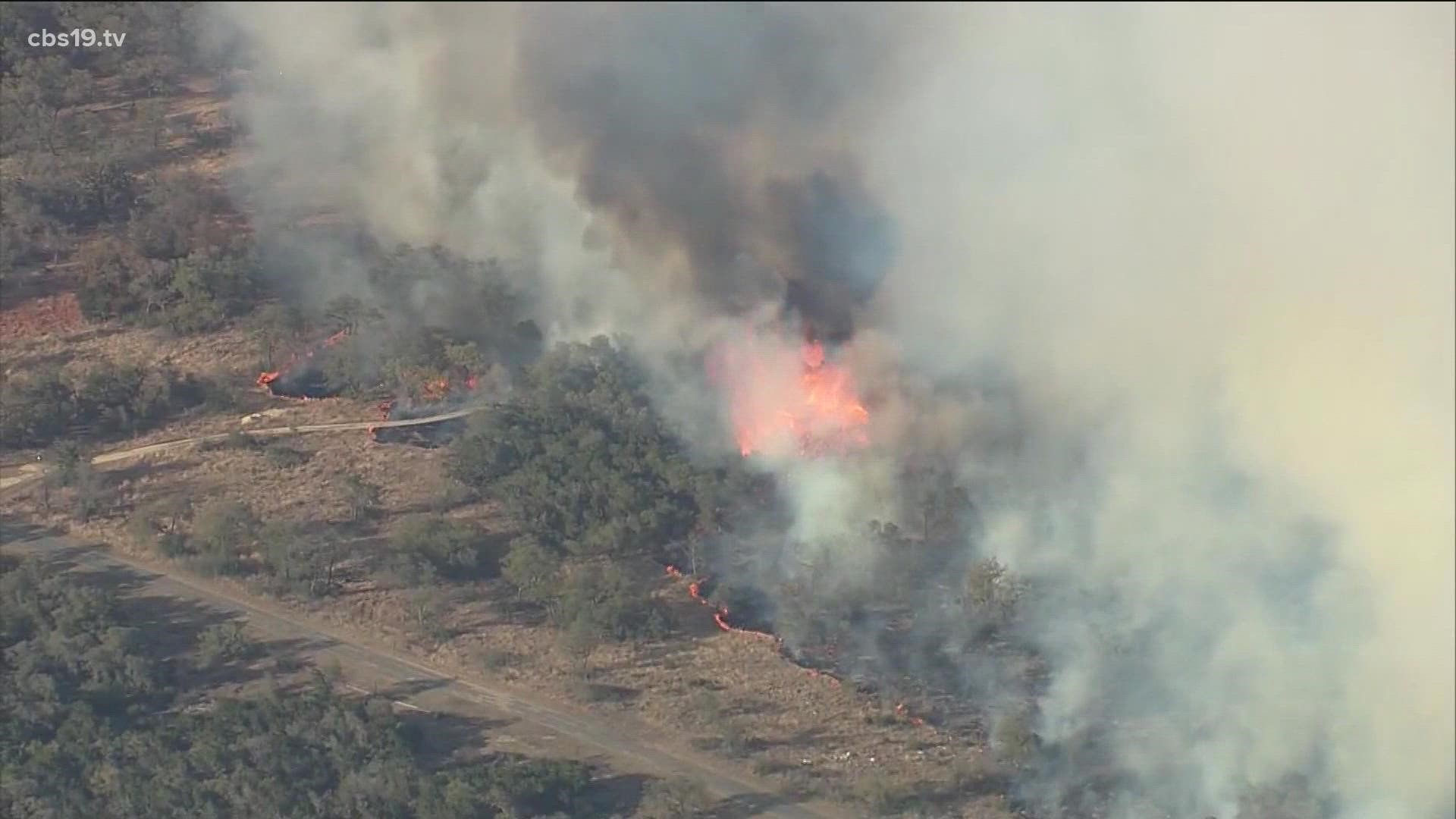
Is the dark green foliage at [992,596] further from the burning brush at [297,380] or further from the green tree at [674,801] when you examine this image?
the burning brush at [297,380]

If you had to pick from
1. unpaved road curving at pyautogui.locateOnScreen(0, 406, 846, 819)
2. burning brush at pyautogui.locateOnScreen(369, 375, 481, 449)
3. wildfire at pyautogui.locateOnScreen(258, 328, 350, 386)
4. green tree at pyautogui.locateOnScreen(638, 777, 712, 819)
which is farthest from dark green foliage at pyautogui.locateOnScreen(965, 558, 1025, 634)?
wildfire at pyautogui.locateOnScreen(258, 328, 350, 386)

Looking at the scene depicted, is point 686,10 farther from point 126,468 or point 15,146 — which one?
point 15,146

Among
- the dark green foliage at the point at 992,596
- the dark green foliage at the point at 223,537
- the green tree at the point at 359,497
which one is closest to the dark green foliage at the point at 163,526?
the dark green foliage at the point at 223,537

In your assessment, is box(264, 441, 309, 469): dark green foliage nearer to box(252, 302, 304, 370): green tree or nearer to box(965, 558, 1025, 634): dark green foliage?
box(252, 302, 304, 370): green tree

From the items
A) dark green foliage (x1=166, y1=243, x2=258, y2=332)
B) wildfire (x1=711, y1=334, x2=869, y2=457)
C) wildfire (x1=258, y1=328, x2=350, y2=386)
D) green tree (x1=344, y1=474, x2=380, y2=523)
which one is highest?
dark green foliage (x1=166, y1=243, x2=258, y2=332)

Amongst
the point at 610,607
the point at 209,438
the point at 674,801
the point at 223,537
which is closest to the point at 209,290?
the point at 209,438

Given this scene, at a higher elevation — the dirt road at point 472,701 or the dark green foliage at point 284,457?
the dark green foliage at point 284,457
